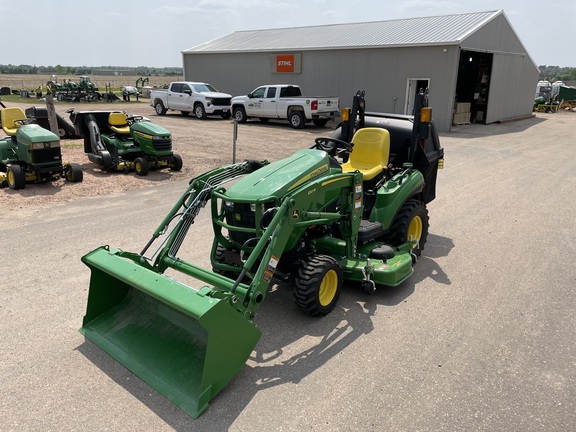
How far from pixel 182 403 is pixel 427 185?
4.41m

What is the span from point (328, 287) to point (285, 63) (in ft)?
71.6

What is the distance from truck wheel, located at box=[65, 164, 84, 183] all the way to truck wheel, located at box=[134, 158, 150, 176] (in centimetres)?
123

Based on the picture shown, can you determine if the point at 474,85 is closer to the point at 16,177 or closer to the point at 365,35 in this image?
the point at 365,35

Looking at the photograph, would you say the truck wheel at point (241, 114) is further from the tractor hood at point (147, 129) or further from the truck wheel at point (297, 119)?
the tractor hood at point (147, 129)

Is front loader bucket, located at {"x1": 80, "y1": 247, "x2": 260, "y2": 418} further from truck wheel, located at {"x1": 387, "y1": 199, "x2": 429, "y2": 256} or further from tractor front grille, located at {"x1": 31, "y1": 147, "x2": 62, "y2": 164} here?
tractor front grille, located at {"x1": 31, "y1": 147, "x2": 62, "y2": 164}

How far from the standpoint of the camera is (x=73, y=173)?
9180mm

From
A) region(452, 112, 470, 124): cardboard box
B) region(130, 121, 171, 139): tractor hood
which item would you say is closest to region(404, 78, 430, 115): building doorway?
region(452, 112, 470, 124): cardboard box

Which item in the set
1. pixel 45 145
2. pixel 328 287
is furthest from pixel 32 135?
pixel 328 287

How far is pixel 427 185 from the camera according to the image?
629 centimetres

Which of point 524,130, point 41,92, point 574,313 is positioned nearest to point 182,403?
point 574,313

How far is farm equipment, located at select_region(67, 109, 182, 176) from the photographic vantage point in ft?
33.5

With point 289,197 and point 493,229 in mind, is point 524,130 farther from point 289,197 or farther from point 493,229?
point 289,197

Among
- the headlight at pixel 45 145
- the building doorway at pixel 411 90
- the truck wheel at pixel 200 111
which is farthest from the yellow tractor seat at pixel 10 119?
the building doorway at pixel 411 90

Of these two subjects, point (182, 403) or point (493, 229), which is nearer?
point (182, 403)
